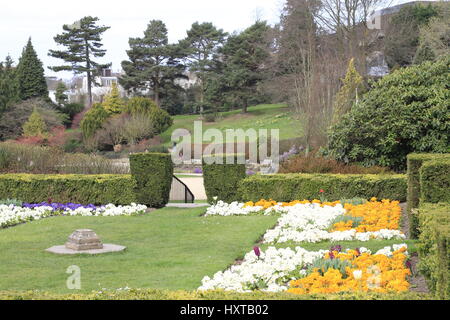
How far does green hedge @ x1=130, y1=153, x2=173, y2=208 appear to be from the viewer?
14.6m

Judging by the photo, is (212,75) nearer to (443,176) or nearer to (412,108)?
(412,108)

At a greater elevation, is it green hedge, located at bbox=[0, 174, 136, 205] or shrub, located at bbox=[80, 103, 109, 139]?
shrub, located at bbox=[80, 103, 109, 139]

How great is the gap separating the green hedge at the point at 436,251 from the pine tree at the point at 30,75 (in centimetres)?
4314

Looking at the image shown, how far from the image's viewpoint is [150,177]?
48.0 feet

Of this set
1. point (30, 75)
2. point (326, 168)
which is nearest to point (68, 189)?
point (326, 168)

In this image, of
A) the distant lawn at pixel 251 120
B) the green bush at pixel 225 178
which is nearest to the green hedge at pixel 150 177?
the green bush at pixel 225 178

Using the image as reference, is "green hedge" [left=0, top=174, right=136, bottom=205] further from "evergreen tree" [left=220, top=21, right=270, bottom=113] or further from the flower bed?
"evergreen tree" [left=220, top=21, right=270, bottom=113]

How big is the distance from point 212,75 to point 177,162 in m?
19.3

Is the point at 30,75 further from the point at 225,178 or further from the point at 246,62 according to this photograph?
the point at 225,178

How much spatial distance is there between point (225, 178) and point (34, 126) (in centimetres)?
2762

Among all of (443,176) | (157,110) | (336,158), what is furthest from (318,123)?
(157,110)

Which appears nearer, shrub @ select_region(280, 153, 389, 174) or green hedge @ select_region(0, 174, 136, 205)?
green hedge @ select_region(0, 174, 136, 205)

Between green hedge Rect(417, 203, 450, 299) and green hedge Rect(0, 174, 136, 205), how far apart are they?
9063 millimetres

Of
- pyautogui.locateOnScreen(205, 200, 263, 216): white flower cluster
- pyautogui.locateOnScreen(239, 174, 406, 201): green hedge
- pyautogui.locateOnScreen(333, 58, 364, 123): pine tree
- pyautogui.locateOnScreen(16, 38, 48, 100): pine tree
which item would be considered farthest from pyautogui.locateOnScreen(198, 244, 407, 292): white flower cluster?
pyautogui.locateOnScreen(16, 38, 48, 100): pine tree
